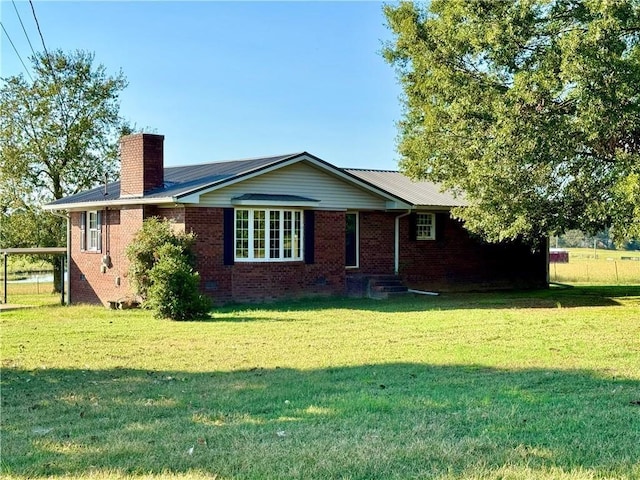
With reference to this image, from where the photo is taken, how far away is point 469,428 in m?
6.47

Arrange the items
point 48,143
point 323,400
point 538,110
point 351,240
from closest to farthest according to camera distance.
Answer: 1. point 323,400
2. point 538,110
3. point 351,240
4. point 48,143

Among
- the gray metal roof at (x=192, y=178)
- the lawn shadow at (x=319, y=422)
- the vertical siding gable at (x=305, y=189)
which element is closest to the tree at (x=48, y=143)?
the gray metal roof at (x=192, y=178)

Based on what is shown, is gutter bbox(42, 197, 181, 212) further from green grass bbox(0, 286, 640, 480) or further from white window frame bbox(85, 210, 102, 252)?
green grass bbox(0, 286, 640, 480)

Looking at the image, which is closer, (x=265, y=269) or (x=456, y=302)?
(x=265, y=269)

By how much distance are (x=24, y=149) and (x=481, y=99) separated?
A: 23.1 m

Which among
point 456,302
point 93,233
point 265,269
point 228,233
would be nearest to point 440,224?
Answer: point 456,302

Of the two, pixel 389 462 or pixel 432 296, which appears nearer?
pixel 389 462

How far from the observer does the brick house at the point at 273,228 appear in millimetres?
19562

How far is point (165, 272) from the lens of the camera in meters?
16.6

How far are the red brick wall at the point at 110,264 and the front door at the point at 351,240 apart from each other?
21.4ft

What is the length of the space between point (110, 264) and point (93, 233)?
1.92 m

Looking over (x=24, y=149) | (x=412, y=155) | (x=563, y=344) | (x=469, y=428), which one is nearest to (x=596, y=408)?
(x=469, y=428)

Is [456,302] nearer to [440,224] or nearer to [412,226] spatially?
[412,226]

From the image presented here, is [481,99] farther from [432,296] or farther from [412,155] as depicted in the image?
[432,296]
